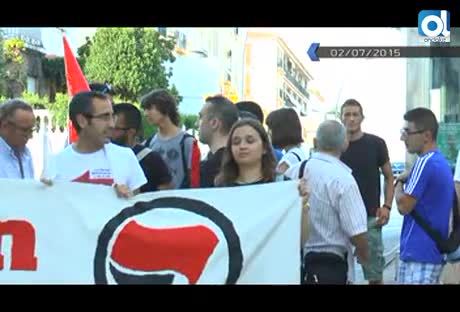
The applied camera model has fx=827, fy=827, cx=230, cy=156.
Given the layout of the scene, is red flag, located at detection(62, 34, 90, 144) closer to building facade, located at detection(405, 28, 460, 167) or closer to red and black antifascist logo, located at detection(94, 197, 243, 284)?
red and black antifascist logo, located at detection(94, 197, 243, 284)

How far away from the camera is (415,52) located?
11.1 meters

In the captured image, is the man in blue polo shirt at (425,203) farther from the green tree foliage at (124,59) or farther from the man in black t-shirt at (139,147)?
the green tree foliage at (124,59)

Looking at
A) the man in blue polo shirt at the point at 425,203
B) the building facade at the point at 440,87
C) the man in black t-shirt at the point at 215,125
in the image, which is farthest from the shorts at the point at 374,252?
the building facade at the point at 440,87

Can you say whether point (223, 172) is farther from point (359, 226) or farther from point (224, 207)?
point (359, 226)

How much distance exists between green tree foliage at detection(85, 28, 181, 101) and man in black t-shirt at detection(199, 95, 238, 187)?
101ft

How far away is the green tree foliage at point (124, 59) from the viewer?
36.1 meters

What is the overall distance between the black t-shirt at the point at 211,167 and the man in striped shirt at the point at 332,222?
0.76 meters

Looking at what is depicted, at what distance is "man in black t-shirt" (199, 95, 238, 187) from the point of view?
5.41m

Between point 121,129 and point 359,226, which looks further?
point 121,129

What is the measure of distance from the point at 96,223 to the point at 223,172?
754mm

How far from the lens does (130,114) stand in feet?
18.6
